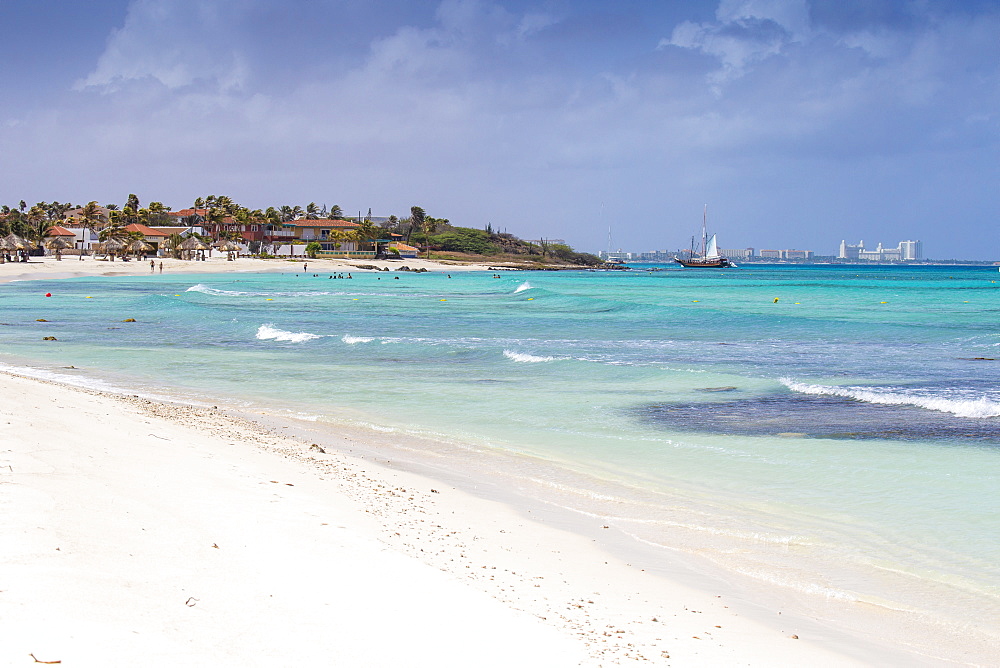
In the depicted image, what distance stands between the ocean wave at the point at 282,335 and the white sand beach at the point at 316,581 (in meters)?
18.3

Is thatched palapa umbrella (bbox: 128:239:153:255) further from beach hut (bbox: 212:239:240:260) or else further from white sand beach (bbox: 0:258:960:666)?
white sand beach (bbox: 0:258:960:666)

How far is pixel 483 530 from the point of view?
287 inches

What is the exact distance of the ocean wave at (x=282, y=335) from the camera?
26.8 metres

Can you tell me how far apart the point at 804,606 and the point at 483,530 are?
2788mm

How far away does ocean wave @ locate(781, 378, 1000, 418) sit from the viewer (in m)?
14.2

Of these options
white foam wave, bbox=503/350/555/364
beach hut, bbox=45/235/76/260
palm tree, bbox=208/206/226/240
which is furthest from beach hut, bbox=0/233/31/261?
white foam wave, bbox=503/350/555/364

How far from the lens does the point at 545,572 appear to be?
20.5 ft

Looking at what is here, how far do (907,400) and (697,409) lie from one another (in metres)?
4.32

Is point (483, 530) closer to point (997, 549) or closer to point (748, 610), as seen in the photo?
point (748, 610)

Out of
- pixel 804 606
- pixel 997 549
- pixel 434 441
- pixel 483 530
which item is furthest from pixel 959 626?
pixel 434 441

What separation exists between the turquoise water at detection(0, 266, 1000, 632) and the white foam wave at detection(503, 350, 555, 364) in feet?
0.47

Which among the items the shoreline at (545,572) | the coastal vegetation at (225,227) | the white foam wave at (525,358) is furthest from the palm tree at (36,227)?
the shoreline at (545,572)

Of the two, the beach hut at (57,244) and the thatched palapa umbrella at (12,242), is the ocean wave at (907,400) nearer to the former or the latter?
the thatched palapa umbrella at (12,242)

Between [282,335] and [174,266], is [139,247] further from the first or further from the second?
[282,335]
